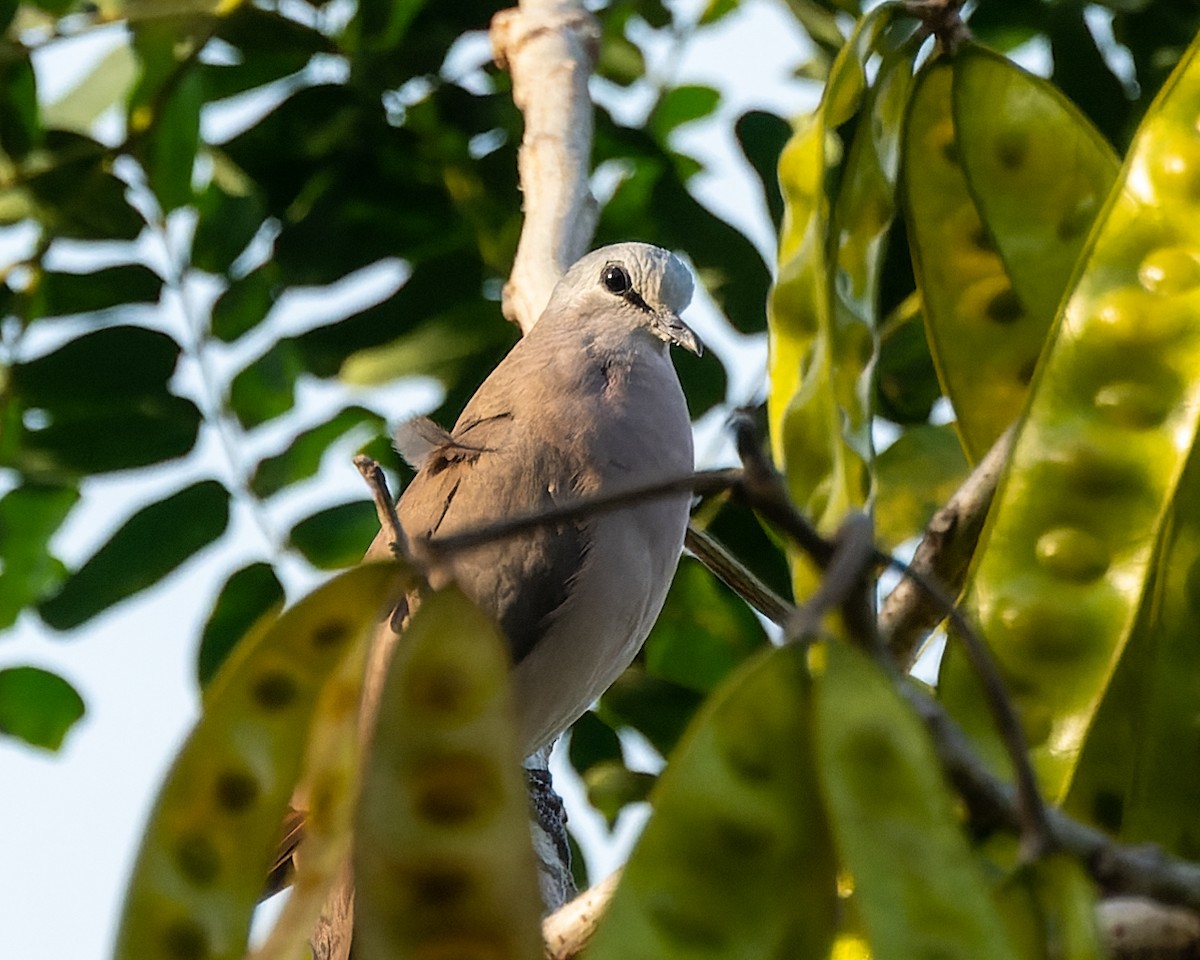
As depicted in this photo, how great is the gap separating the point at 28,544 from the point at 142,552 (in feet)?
0.73

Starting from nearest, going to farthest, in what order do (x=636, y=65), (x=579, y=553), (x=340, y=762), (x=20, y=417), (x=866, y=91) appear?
(x=340, y=762) → (x=866, y=91) → (x=579, y=553) → (x=20, y=417) → (x=636, y=65)

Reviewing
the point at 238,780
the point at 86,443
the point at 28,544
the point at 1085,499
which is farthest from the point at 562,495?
the point at 238,780

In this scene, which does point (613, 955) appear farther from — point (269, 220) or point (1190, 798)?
point (269, 220)

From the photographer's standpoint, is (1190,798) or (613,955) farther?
(1190,798)

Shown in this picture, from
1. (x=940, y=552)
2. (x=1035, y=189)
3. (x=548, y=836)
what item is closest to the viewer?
(x=940, y=552)

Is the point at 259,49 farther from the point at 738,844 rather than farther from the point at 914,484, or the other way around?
the point at 738,844

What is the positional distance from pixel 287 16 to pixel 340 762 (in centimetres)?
211

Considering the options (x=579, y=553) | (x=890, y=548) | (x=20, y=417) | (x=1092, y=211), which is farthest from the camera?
(x=20, y=417)

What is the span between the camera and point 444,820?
988mm

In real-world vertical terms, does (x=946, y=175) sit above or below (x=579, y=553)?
above

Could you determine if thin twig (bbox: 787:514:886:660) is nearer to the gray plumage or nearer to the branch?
the gray plumage

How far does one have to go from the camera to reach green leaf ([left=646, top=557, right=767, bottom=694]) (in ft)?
8.50

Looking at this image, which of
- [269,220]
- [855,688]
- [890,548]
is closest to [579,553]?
[890,548]

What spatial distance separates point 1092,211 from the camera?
166 cm
